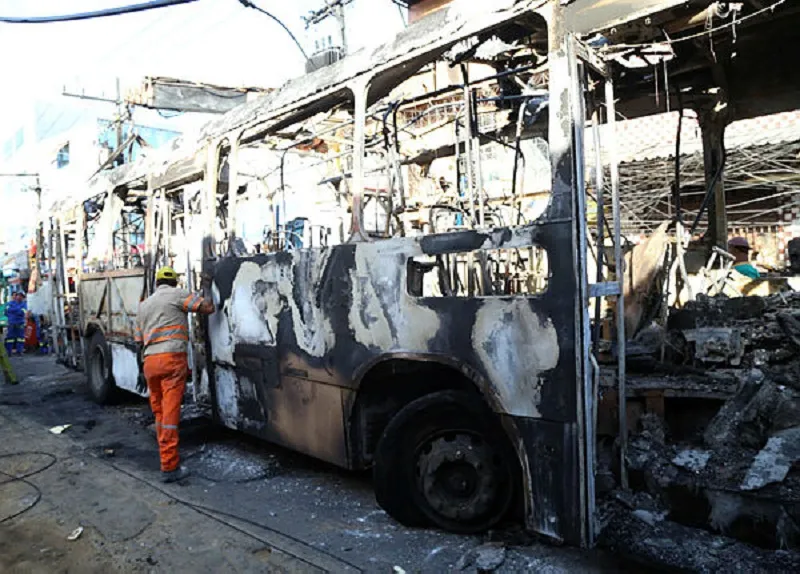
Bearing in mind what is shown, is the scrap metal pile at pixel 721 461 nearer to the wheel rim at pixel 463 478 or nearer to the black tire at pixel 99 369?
the wheel rim at pixel 463 478

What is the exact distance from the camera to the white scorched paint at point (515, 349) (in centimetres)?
282

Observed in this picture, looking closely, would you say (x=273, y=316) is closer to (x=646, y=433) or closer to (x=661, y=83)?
(x=646, y=433)

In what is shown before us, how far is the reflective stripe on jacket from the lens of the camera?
4.84m

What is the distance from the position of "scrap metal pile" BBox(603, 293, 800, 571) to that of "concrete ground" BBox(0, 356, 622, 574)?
330mm

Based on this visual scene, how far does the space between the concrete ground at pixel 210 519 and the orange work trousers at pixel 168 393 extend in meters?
0.23

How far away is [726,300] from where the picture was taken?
4.57 meters

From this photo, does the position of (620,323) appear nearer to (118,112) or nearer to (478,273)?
(478,273)

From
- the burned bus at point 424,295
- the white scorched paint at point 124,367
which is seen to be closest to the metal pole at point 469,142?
the burned bus at point 424,295

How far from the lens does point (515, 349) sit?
9.56 feet

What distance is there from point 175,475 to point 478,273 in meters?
2.80

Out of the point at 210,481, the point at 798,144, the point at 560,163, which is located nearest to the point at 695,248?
the point at 798,144

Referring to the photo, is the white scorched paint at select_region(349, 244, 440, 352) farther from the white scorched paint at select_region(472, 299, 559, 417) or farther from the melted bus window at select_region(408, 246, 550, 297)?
the white scorched paint at select_region(472, 299, 559, 417)

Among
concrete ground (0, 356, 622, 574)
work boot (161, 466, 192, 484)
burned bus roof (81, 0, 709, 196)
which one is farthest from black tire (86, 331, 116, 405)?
burned bus roof (81, 0, 709, 196)

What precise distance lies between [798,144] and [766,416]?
7854 mm
